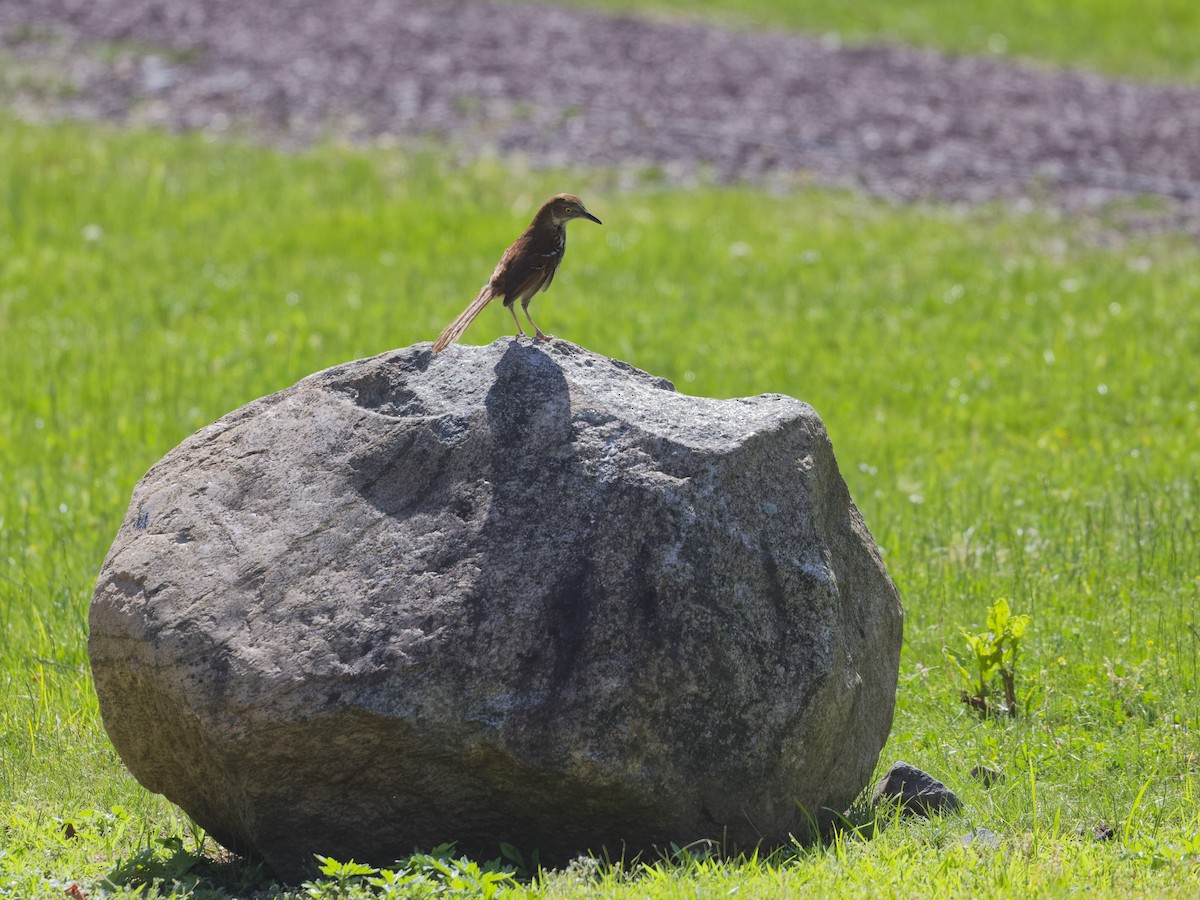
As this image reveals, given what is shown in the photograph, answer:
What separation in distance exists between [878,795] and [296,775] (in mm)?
2386

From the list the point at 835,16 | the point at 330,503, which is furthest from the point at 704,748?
the point at 835,16

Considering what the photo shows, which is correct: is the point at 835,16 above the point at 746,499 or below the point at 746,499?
above

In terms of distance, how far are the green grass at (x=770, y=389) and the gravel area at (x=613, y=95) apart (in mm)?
1408

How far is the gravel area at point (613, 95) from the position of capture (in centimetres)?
1741

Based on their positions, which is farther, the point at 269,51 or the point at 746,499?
the point at 269,51

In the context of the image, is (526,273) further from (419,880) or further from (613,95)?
(613,95)

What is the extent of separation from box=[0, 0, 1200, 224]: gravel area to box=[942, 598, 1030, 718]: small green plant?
10529 millimetres

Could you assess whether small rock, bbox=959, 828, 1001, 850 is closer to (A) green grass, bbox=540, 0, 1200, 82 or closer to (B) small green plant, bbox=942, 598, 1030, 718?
(B) small green plant, bbox=942, 598, 1030, 718

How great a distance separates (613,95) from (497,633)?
50.7 feet

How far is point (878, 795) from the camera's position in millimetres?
5926

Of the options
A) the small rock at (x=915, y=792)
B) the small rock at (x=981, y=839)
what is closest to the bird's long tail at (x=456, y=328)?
the small rock at (x=915, y=792)

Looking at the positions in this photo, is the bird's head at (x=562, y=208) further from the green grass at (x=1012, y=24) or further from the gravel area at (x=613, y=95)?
the green grass at (x=1012, y=24)

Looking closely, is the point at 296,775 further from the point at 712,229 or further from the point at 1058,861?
the point at 712,229

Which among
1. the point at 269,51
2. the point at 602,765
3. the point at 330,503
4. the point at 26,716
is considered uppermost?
the point at 269,51
